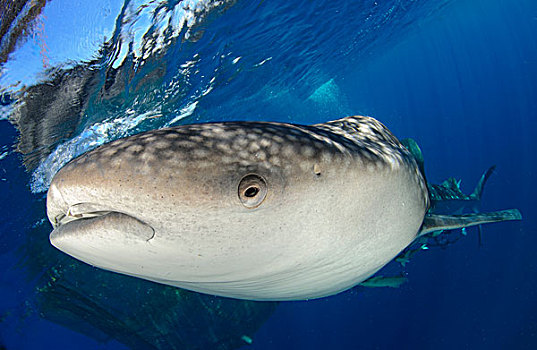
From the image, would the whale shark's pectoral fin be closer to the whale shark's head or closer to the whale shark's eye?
the whale shark's head

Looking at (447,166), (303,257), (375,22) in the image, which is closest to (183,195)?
(303,257)

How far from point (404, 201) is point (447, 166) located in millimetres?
73881

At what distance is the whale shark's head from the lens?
1.38m

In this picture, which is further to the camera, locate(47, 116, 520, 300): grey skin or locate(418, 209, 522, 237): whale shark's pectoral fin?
locate(418, 209, 522, 237): whale shark's pectoral fin

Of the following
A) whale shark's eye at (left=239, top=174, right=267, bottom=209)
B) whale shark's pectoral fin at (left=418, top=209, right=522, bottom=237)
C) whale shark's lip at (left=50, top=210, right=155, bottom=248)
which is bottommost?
whale shark's pectoral fin at (left=418, top=209, right=522, bottom=237)

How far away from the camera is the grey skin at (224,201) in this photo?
1376mm

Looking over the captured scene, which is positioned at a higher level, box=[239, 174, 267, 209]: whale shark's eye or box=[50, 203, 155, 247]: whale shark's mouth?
box=[239, 174, 267, 209]: whale shark's eye

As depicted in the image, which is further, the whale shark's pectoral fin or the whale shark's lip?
the whale shark's pectoral fin

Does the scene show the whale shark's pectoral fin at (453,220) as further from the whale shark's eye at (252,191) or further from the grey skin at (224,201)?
the whale shark's eye at (252,191)

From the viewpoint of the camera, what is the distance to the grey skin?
4.51ft

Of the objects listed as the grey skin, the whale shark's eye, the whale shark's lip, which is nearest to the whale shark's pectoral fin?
the grey skin

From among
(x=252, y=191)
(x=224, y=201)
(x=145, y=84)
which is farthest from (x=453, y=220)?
(x=145, y=84)

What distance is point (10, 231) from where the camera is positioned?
1059 centimetres

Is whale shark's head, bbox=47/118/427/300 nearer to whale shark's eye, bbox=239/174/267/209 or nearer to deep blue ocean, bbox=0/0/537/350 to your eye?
whale shark's eye, bbox=239/174/267/209
